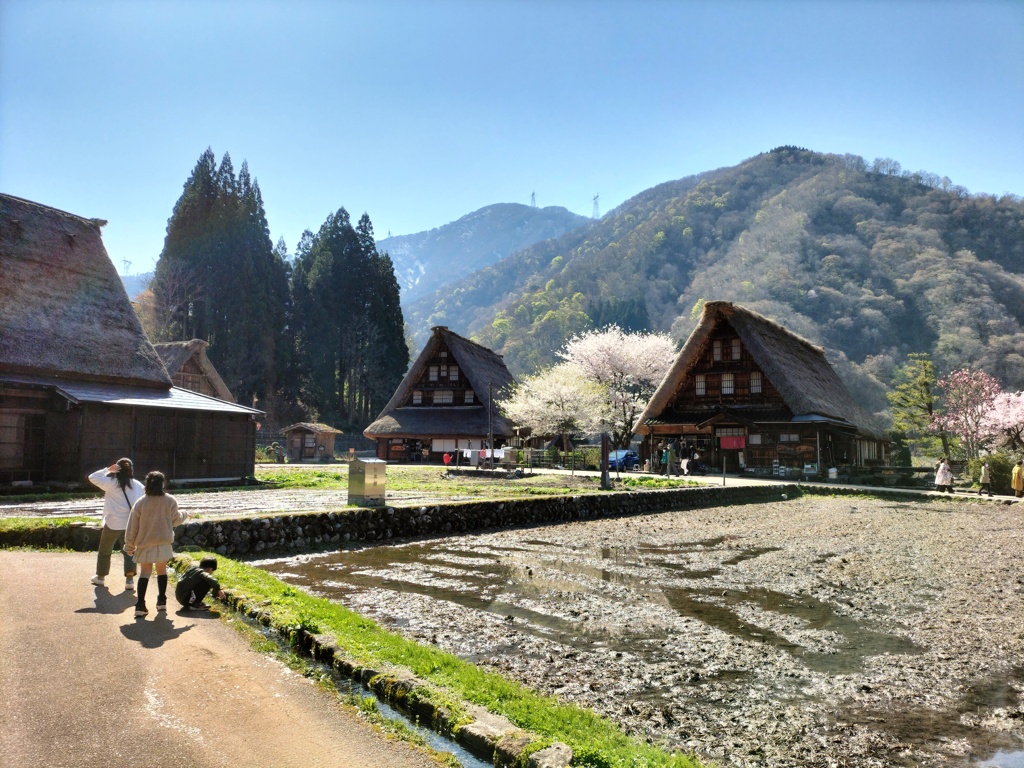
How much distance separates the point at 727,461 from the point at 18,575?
92.5 ft

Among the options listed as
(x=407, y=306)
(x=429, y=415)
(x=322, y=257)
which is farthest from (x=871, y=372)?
(x=407, y=306)

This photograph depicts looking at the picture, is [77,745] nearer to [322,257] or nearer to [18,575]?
[18,575]

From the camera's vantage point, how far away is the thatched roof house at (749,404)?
2842 centimetres

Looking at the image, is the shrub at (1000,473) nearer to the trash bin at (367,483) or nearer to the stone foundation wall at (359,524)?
the stone foundation wall at (359,524)

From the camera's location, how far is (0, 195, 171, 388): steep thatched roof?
674 inches

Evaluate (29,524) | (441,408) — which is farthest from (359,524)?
(441,408)

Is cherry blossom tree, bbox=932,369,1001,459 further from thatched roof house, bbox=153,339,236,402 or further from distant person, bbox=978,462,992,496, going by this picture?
thatched roof house, bbox=153,339,236,402

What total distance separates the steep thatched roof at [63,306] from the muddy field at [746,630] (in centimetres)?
1243

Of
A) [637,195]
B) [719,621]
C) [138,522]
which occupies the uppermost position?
[637,195]

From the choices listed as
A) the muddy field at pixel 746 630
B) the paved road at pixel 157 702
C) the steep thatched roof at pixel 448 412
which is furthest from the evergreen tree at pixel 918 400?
the paved road at pixel 157 702

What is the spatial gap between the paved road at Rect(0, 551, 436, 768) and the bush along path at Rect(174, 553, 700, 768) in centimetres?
30

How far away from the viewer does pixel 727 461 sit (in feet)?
99.5

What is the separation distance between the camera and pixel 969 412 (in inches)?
1451

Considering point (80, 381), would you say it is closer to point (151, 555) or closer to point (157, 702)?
point (151, 555)
